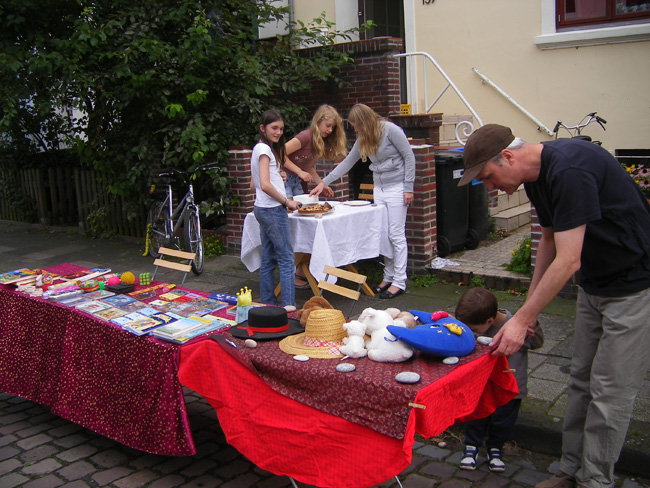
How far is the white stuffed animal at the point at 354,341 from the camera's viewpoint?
3.27 m

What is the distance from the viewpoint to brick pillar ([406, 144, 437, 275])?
7633mm

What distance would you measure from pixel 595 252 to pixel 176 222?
6.75m

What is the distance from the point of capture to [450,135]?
10430mm

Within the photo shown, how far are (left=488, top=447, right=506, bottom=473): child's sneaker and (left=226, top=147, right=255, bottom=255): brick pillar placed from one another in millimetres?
5703

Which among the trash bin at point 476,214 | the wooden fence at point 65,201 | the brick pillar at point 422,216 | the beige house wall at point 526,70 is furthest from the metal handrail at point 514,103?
the wooden fence at point 65,201

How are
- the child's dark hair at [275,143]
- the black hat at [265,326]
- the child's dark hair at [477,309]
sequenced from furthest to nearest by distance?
1. the child's dark hair at [275,143]
2. the black hat at [265,326]
3. the child's dark hair at [477,309]

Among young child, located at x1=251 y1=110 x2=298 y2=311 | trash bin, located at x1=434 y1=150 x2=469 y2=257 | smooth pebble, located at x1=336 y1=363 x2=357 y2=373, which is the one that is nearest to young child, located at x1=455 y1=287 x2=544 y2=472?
smooth pebble, located at x1=336 y1=363 x2=357 y2=373

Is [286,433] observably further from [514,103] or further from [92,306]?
[514,103]

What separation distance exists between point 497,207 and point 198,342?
6.55 meters

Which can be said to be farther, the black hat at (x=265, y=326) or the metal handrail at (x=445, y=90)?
the metal handrail at (x=445, y=90)

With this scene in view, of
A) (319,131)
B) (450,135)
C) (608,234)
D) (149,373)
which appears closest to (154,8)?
(319,131)

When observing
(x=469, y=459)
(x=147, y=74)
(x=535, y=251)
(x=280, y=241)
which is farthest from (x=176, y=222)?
(x=469, y=459)

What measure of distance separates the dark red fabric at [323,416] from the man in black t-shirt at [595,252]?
367 mm

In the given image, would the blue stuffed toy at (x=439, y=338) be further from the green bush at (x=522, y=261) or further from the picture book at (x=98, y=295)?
the green bush at (x=522, y=261)
